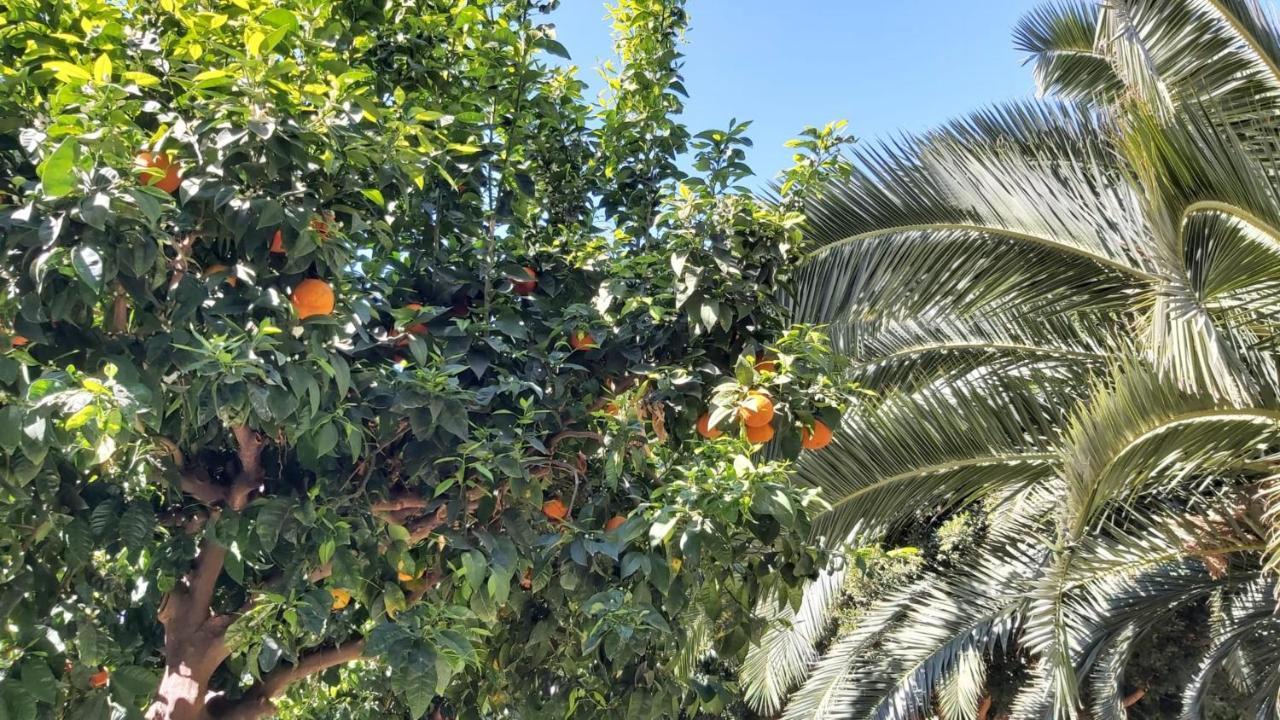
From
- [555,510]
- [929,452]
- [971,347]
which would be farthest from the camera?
[971,347]

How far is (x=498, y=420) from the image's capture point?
8.35ft

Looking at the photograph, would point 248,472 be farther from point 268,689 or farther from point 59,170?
point 59,170

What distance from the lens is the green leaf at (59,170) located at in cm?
178

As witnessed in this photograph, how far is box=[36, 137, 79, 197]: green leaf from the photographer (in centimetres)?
178

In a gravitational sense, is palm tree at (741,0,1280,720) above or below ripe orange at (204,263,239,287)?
above

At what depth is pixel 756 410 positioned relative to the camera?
246 cm

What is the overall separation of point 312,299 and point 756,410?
1057 mm

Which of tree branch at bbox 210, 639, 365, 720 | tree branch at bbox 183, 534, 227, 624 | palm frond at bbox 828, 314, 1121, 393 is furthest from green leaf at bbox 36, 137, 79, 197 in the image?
palm frond at bbox 828, 314, 1121, 393

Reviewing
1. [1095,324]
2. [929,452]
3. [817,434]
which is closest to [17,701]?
[817,434]

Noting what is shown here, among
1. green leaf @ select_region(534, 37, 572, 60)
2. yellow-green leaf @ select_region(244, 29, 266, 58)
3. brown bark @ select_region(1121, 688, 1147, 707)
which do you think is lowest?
brown bark @ select_region(1121, 688, 1147, 707)

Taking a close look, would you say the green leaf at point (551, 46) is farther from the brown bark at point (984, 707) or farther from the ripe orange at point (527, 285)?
the brown bark at point (984, 707)

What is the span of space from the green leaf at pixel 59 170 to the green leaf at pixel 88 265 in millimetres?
106

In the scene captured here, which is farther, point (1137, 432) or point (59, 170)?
point (1137, 432)

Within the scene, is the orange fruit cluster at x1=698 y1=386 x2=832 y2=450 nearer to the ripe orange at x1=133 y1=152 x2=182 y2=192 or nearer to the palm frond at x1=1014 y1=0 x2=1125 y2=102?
the ripe orange at x1=133 y1=152 x2=182 y2=192
